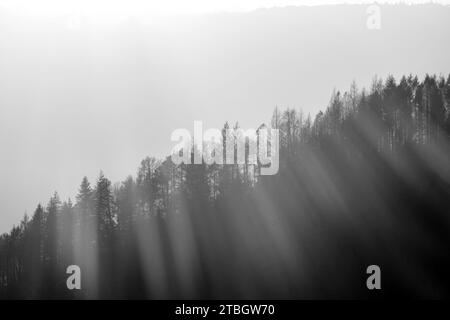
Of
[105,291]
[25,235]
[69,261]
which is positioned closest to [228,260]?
[105,291]

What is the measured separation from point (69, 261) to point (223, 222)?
2646cm

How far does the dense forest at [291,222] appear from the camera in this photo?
47.5 m

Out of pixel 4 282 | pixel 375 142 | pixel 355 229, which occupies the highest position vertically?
pixel 375 142

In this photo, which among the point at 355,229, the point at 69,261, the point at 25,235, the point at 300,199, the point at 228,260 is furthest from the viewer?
the point at 25,235

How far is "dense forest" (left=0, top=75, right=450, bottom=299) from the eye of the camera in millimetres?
47469

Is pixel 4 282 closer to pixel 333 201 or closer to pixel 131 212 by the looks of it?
pixel 131 212

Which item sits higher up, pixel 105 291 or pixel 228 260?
pixel 228 260

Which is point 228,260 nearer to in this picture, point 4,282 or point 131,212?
point 131,212

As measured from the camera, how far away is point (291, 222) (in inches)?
2186

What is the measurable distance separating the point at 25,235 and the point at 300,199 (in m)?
55.3
